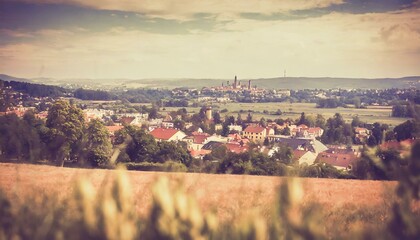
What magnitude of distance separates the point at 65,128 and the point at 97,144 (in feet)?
7.41

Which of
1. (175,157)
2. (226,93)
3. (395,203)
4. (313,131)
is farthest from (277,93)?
(395,203)

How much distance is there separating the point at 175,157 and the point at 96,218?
25.1 meters

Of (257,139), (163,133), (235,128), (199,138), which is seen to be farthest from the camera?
(235,128)

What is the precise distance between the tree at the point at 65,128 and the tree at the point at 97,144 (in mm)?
707

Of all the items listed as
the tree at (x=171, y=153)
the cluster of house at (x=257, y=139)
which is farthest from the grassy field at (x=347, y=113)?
the tree at (x=171, y=153)

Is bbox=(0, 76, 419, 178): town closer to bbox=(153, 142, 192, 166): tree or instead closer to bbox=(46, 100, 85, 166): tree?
bbox=(153, 142, 192, 166): tree

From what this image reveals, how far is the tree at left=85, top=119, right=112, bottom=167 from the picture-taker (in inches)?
891

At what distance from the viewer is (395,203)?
2570 millimetres

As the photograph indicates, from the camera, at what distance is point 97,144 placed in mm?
23953

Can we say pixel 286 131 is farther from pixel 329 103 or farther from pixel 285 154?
pixel 285 154

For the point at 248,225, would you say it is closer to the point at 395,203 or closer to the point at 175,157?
the point at 395,203

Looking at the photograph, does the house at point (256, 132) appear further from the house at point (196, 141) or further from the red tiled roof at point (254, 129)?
the house at point (196, 141)

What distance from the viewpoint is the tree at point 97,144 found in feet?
74.2

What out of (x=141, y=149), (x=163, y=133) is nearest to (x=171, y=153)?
(x=141, y=149)
